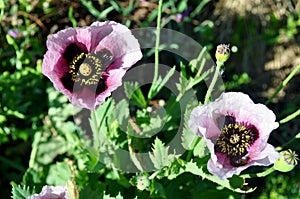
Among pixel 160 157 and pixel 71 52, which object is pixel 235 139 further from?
pixel 71 52

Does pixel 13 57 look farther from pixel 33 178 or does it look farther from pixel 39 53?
pixel 33 178

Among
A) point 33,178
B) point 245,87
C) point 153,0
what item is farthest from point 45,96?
point 245,87

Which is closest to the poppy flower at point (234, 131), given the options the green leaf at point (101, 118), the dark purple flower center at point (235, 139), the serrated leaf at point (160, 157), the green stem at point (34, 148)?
the dark purple flower center at point (235, 139)

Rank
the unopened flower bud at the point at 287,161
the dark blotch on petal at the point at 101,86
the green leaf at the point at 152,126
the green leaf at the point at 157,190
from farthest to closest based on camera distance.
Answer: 1. the green leaf at the point at 152,126
2. the green leaf at the point at 157,190
3. the dark blotch on petal at the point at 101,86
4. the unopened flower bud at the point at 287,161

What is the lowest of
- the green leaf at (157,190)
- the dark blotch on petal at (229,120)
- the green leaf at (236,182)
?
the green leaf at (157,190)

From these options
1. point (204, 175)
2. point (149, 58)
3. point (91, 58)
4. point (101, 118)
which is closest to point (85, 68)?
point (91, 58)

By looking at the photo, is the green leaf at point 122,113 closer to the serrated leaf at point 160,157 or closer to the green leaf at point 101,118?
the green leaf at point 101,118
